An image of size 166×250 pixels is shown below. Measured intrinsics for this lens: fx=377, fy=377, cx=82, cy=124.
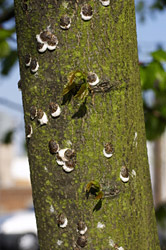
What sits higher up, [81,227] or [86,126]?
[86,126]

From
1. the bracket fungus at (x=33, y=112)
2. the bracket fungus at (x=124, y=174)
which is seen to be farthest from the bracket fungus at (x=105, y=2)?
the bracket fungus at (x=124, y=174)

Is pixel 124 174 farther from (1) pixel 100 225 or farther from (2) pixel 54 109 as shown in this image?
(2) pixel 54 109

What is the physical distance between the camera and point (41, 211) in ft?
3.45

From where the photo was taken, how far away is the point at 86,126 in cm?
100

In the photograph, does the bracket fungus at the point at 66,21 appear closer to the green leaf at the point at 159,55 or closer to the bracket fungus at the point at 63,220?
the bracket fungus at the point at 63,220

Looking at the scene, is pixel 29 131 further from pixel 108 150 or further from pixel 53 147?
pixel 108 150

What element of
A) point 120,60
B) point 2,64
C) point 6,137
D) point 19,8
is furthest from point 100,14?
point 6,137

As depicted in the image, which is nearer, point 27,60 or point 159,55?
point 27,60

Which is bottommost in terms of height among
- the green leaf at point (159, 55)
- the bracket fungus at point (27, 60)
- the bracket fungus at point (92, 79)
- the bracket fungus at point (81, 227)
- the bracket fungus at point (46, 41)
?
the bracket fungus at point (81, 227)

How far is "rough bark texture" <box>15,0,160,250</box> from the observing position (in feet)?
3.29

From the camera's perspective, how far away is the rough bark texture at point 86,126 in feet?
3.29

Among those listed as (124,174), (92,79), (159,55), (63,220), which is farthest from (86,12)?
(159,55)

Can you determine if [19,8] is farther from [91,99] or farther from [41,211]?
[41,211]

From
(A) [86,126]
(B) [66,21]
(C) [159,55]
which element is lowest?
(A) [86,126]
